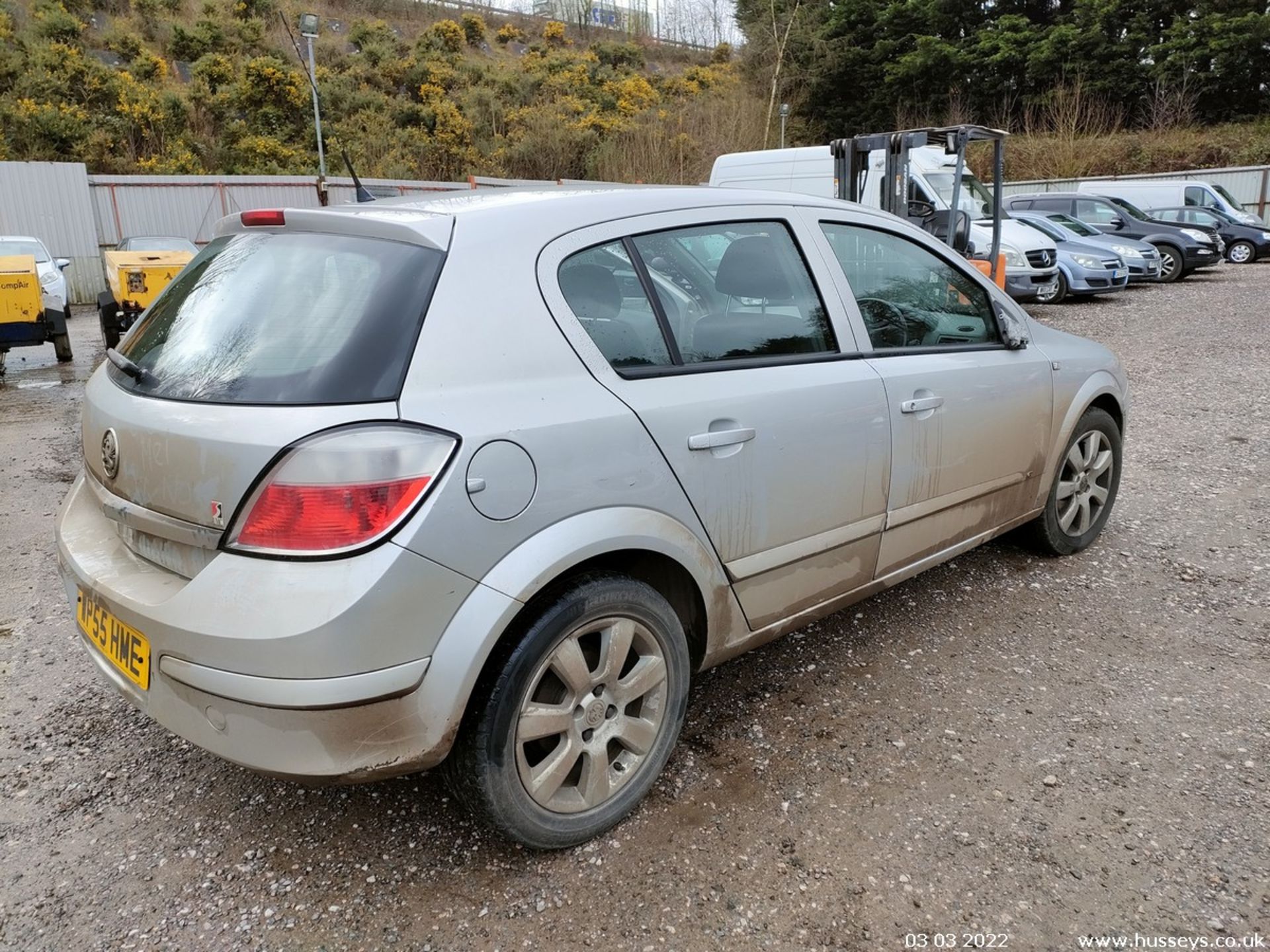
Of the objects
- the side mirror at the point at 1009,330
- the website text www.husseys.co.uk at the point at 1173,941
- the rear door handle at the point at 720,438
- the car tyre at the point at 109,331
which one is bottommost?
the website text www.husseys.co.uk at the point at 1173,941

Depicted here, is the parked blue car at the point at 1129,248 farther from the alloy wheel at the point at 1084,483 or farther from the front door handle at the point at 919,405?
the front door handle at the point at 919,405

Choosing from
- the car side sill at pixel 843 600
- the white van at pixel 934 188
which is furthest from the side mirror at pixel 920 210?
the car side sill at pixel 843 600

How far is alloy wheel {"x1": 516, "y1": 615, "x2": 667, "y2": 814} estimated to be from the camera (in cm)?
208

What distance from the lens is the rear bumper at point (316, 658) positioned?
5.70 feet

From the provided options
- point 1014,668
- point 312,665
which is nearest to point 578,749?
point 312,665

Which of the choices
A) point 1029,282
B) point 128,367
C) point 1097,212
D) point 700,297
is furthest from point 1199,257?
point 128,367

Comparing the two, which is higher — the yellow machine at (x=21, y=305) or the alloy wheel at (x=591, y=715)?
the yellow machine at (x=21, y=305)

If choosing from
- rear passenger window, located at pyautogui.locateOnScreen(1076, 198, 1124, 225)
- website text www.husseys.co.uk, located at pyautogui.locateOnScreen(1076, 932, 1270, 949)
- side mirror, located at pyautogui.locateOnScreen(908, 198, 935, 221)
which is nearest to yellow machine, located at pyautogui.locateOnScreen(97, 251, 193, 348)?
side mirror, located at pyautogui.locateOnScreen(908, 198, 935, 221)

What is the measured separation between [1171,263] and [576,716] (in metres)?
19.0

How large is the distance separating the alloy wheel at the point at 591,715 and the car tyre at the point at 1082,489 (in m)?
2.36

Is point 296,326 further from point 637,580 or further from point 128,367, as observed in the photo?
point 637,580

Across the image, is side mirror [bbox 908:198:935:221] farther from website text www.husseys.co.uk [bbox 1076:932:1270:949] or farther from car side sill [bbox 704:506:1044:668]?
website text www.husseys.co.uk [bbox 1076:932:1270:949]

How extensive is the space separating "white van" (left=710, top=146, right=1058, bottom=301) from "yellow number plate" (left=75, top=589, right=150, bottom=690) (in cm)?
1177

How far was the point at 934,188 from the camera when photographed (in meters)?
13.1
